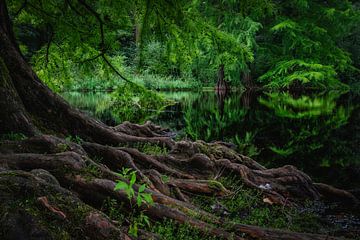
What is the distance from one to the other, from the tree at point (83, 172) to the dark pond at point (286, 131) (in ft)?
9.45

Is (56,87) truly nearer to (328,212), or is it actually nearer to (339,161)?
(328,212)

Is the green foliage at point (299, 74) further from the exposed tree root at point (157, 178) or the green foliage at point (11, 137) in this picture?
the green foliage at point (11, 137)

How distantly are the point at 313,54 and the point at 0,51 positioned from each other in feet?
116

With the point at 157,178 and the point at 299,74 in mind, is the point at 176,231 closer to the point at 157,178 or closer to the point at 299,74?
the point at 157,178

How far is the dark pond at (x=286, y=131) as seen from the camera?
10.4 metres

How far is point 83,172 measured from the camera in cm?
424

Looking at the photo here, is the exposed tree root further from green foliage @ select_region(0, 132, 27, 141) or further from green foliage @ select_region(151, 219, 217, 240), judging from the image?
green foliage @ select_region(0, 132, 27, 141)

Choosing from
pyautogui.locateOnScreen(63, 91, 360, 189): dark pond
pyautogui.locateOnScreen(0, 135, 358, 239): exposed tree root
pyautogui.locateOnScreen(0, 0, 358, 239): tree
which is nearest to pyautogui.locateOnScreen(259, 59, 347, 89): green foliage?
pyautogui.locateOnScreen(63, 91, 360, 189): dark pond

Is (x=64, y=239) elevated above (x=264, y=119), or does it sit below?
above

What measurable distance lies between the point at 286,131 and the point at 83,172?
12.8m

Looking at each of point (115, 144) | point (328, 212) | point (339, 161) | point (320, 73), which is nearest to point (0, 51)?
point (115, 144)

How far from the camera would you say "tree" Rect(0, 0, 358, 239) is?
3061 millimetres

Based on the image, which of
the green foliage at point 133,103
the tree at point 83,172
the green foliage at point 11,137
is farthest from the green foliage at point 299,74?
the green foliage at point 11,137

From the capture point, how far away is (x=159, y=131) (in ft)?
39.4
